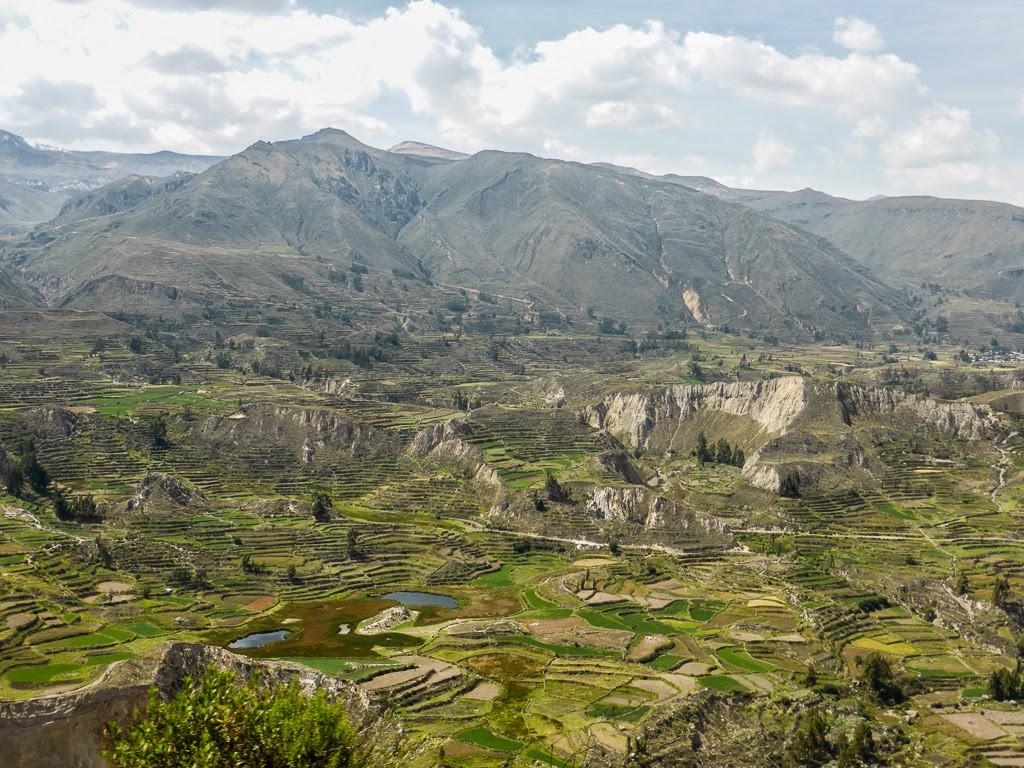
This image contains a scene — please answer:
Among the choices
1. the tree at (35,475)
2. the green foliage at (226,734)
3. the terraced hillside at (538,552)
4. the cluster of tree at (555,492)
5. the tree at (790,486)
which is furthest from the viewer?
the tree at (790,486)

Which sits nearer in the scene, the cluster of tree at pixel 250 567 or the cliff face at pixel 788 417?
the cluster of tree at pixel 250 567

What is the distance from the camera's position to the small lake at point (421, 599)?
95.2 m

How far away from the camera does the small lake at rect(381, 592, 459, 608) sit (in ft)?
312

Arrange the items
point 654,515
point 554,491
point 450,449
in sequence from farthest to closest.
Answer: point 450,449, point 554,491, point 654,515

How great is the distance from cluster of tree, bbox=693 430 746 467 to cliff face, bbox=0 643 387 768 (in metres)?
104

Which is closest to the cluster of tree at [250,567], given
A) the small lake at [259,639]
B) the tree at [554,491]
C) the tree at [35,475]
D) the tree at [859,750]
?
the small lake at [259,639]

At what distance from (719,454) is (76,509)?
311ft

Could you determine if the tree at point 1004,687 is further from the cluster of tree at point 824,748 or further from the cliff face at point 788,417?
the cliff face at point 788,417

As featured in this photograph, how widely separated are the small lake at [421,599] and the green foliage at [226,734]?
2245 inches

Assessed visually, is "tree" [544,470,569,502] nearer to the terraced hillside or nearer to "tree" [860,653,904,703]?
the terraced hillside

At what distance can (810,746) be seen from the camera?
65188 millimetres

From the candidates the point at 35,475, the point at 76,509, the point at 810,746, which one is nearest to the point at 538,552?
the point at 810,746

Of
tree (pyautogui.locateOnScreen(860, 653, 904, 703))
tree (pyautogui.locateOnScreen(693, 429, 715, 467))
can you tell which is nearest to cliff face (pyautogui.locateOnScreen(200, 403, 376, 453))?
tree (pyautogui.locateOnScreen(693, 429, 715, 467))

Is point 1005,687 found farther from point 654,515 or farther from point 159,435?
point 159,435
